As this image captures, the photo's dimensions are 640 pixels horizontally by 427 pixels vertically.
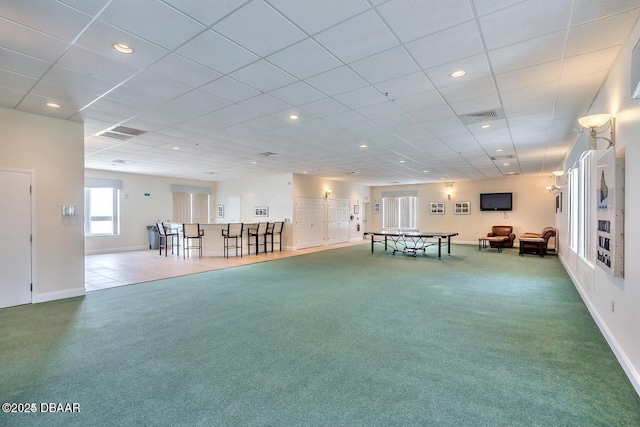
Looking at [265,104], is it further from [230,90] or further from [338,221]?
[338,221]

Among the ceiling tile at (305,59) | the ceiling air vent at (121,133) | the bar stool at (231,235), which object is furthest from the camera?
the bar stool at (231,235)

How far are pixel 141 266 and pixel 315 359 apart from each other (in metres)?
6.48

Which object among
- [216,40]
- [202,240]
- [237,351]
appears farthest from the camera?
[202,240]

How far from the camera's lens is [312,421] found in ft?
6.17

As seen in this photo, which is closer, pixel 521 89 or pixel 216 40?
pixel 216 40

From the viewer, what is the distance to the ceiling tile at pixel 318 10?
2121 millimetres

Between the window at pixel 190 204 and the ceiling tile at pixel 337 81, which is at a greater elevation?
the ceiling tile at pixel 337 81

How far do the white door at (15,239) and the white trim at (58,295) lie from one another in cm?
10

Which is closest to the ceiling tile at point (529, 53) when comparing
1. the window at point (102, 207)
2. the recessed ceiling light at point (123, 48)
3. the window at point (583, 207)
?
the window at point (583, 207)

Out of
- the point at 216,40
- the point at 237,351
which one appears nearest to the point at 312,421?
the point at 237,351

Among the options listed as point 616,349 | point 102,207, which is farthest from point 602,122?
point 102,207

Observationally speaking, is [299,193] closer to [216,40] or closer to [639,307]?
[216,40]

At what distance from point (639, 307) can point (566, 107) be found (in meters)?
3.15

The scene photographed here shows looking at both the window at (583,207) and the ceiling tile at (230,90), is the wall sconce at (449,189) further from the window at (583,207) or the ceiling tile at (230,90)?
the ceiling tile at (230,90)
